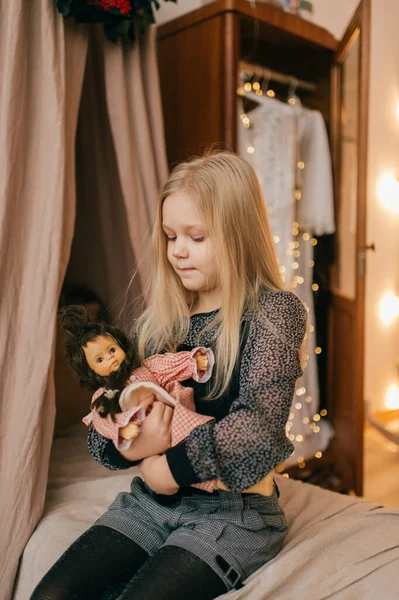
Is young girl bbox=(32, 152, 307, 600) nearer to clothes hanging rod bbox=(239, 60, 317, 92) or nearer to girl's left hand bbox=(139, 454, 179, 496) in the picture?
girl's left hand bbox=(139, 454, 179, 496)

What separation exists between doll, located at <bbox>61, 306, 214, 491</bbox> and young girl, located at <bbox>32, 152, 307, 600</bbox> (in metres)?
0.03

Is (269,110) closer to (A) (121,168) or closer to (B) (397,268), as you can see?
(A) (121,168)

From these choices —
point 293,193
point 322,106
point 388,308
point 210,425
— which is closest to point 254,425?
point 210,425

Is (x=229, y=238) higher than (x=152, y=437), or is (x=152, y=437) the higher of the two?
(x=229, y=238)

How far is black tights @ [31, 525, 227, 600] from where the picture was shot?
918 mm

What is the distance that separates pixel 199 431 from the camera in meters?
0.93

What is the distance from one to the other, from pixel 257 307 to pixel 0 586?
2.78ft

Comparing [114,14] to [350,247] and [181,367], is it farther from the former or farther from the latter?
[350,247]

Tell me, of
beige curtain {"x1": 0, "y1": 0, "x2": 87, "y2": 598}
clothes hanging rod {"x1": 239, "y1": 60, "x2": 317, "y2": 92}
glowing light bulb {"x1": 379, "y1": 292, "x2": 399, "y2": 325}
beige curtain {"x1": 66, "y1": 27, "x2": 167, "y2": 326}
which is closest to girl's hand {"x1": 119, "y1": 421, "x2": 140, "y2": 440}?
beige curtain {"x1": 0, "y1": 0, "x2": 87, "y2": 598}

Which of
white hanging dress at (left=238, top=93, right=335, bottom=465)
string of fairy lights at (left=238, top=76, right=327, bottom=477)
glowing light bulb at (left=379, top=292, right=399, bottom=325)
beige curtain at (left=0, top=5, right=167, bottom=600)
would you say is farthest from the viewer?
glowing light bulb at (left=379, top=292, right=399, bottom=325)

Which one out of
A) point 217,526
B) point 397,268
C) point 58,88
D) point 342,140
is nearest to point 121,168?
point 58,88

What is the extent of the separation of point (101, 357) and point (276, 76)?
1.81 metres

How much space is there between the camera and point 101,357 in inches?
38.8

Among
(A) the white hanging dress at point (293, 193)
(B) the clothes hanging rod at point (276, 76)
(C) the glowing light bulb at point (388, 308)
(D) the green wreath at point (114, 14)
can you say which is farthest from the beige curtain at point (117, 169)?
(C) the glowing light bulb at point (388, 308)
